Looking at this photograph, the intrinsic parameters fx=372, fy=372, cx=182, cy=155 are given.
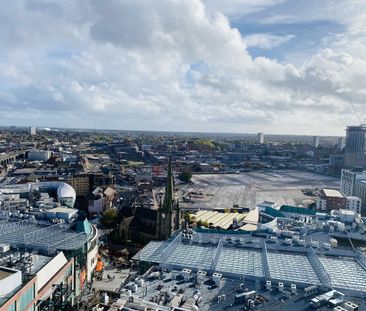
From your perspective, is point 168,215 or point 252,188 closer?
point 168,215

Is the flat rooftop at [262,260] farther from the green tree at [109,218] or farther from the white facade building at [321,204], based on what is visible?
the white facade building at [321,204]

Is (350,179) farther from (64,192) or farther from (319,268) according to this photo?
(319,268)

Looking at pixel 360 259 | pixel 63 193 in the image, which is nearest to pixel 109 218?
pixel 63 193

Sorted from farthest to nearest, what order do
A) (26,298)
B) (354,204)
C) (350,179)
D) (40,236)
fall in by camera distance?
1. (350,179)
2. (354,204)
3. (40,236)
4. (26,298)

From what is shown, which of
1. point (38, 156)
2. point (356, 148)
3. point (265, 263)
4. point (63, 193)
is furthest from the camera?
point (356, 148)

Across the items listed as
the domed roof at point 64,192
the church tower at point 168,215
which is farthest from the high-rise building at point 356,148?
the church tower at point 168,215

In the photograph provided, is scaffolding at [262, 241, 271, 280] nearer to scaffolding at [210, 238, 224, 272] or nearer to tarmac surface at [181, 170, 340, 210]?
scaffolding at [210, 238, 224, 272]
